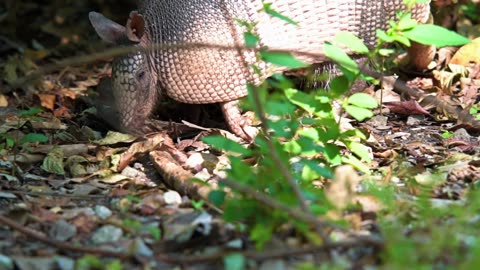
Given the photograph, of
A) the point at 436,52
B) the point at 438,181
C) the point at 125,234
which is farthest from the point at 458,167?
the point at 436,52

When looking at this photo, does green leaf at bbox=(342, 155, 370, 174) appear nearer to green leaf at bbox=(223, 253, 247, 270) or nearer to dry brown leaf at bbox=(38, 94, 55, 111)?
green leaf at bbox=(223, 253, 247, 270)

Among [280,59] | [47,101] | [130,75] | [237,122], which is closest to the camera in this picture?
[280,59]

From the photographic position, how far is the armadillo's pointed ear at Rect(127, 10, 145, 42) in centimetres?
503

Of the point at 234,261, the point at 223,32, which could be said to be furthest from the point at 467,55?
the point at 234,261

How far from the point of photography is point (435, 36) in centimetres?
343

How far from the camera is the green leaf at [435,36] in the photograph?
3.35 m

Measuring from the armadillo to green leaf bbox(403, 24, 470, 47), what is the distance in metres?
1.60

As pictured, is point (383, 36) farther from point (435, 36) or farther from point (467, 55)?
point (467, 55)

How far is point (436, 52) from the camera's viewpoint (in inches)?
259

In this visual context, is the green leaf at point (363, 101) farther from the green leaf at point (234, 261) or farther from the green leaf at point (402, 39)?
the green leaf at point (234, 261)

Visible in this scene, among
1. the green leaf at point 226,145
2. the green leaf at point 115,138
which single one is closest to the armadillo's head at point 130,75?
the green leaf at point 115,138

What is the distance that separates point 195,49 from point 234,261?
268 centimetres

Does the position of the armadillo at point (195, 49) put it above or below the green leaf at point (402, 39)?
below

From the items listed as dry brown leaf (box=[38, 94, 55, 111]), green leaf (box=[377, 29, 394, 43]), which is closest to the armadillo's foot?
dry brown leaf (box=[38, 94, 55, 111])
